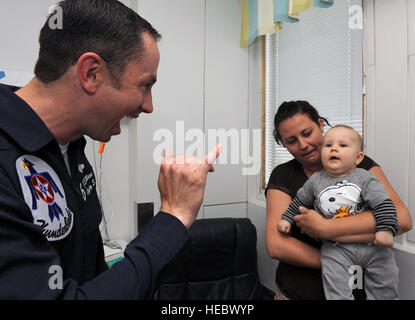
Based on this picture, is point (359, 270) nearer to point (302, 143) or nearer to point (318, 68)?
point (302, 143)

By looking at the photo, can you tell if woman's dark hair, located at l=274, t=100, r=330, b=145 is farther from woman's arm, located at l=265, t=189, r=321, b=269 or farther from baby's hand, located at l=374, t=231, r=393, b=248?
baby's hand, located at l=374, t=231, r=393, b=248

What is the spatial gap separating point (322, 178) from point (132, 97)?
905 mm

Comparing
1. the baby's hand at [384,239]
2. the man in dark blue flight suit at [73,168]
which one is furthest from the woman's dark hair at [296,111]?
the man in dark blue flight suit at [73,168]

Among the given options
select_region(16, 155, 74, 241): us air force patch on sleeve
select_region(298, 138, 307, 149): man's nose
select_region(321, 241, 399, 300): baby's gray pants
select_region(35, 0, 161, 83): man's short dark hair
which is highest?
select_region(35, 0, 161, 83): man's short dark hair

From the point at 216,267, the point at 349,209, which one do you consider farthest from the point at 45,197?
the point at 216,267

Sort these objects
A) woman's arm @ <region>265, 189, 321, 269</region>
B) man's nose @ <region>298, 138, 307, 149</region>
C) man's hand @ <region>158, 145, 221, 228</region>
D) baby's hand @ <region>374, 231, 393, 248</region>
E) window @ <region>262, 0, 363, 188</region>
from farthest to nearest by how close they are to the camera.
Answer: window @ <region>262, 0, 363, 188</region> → man's nose @ <region>298, 138, 307, 149</region> → woman's arm @ <region>265, 189, 321, 269</region> → baby's hand @ <region>374, 231, 393, 248</region> → man's hand @ <region>158, 145, 221, 228</region>

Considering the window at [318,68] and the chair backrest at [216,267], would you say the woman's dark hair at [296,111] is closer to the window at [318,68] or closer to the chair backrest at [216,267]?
the window at [318,68]

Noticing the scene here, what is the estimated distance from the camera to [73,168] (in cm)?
85

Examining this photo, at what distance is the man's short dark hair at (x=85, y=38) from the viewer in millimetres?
660

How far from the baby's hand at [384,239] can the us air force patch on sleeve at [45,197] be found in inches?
41.0

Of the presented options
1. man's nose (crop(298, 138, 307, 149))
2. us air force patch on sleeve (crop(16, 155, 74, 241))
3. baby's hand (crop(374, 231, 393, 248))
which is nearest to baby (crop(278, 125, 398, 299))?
baby's hand (crop(374, 231, 393, 248))

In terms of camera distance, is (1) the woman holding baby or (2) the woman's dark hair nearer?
(1) the woman holding baby

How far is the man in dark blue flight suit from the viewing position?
482 mm

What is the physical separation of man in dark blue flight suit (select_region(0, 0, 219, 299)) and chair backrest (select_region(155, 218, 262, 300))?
0.97 meters
